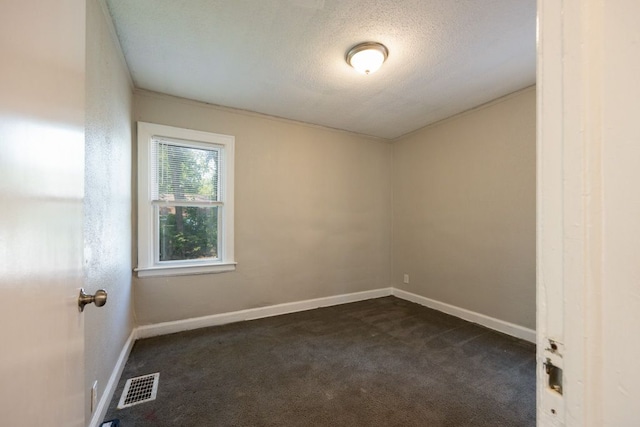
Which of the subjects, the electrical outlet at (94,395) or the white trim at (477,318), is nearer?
the electrical outlet at (94,395)

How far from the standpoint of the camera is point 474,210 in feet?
10.5

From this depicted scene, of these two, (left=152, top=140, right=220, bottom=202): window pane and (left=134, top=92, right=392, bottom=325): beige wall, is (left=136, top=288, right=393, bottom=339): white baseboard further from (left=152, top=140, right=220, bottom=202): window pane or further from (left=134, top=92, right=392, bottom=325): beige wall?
(left=152, top=140, right=220, bottom=202): window pane

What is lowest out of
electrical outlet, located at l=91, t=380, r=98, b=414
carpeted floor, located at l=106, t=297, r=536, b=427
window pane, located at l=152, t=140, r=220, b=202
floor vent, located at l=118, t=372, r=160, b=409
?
carpeted floor, located at l=106, t=297, r=536, b=427

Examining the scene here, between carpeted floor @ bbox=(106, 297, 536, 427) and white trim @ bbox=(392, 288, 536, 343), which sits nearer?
carpeted floor @ bbox=(106, 297, 536, 427)

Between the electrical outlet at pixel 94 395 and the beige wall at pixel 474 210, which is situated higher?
the beige wall at pixel 474 210

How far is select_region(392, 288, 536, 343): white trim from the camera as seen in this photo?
8.91ft

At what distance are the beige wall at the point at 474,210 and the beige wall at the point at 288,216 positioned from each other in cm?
50

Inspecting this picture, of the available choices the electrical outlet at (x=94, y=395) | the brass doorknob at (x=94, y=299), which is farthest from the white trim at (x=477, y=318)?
the electrical outlet at (x=94, y=395)

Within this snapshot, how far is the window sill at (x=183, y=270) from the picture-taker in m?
2.76

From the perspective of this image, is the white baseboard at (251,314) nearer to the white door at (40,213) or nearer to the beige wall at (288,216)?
the beige wall at (288,216)

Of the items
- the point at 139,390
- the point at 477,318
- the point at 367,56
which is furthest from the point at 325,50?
the point at 477,318

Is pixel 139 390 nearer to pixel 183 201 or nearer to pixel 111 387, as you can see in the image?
pixel 111 387

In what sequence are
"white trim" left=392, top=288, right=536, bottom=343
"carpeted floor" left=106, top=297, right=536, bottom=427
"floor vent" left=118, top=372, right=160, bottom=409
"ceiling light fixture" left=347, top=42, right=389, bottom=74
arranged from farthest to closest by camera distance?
"white trim" left=392, top=288, right=536, bottom=343 → "ceiling light fixture" left=347, top=42, right=389, bottom=74 → "floor vent" left=118, top=372, right=160, bottom=409 → "carpeted floor" left=106, top=297, right=536, bottom=427

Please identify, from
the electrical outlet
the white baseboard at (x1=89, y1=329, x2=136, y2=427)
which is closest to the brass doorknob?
the electrical outlet
